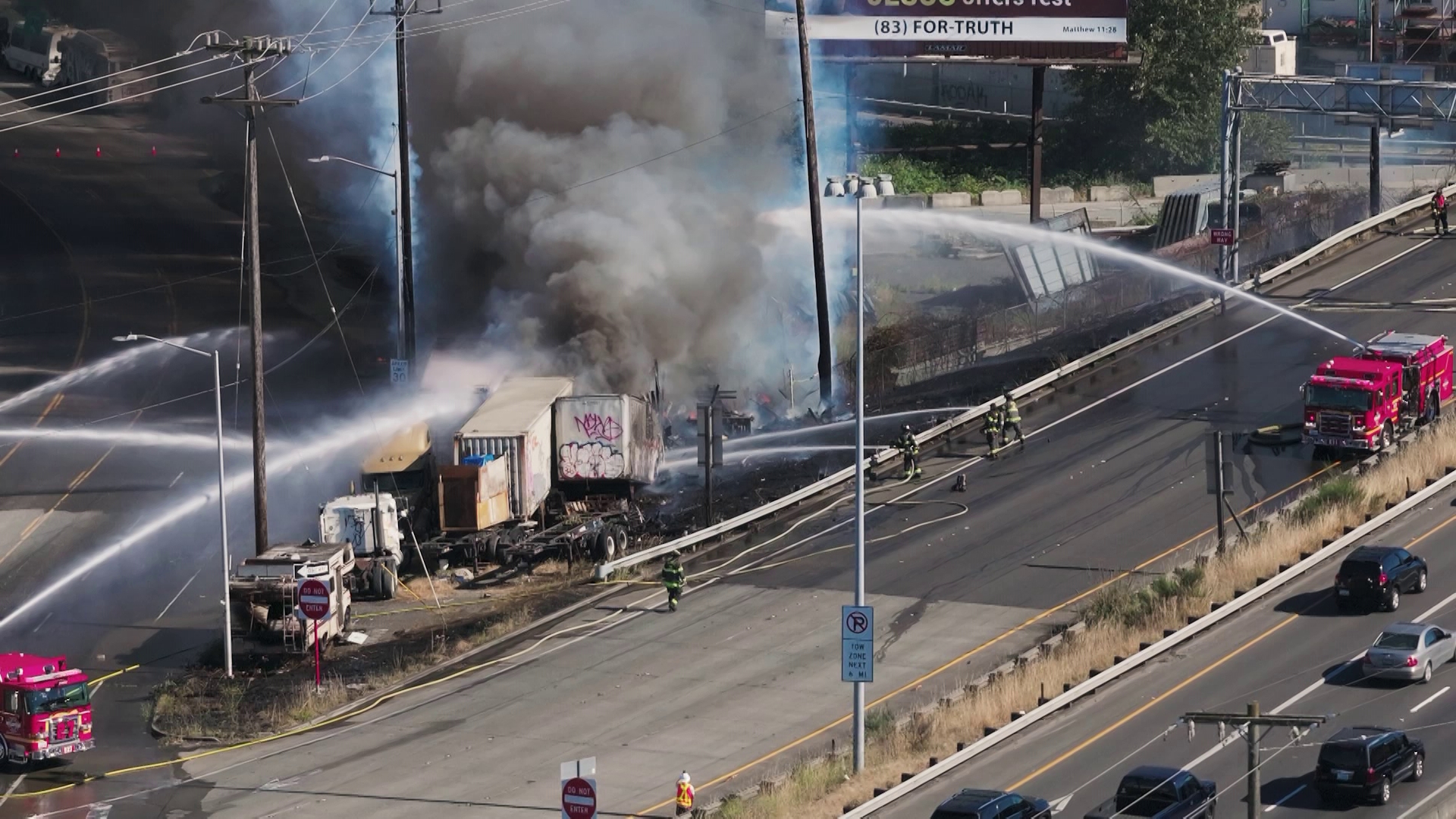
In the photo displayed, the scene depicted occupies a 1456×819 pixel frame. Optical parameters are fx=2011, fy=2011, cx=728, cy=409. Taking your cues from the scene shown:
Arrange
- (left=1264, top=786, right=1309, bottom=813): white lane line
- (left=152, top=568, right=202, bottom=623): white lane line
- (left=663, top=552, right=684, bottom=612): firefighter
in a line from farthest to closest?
(left=152, top=568, right=202, bottom=623): white lane line < (left=663, top=552, right=684, bottom=612): firefighter < (left=1264, top=786, right=1309, bottom=813): white lane line

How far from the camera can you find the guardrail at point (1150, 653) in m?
31.9

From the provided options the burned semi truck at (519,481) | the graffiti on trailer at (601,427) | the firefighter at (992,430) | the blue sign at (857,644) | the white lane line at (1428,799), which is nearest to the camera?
the white lane line at (1428,799)

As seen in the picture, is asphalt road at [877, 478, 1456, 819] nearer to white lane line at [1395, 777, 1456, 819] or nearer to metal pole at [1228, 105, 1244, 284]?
white lane line at [1395, 777, 1456, 819]

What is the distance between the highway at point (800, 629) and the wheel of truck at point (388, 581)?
4478 mm

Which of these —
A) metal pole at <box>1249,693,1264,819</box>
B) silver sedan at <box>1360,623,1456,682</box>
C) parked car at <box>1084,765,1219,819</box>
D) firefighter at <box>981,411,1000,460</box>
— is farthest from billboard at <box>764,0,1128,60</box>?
metal pole at <box>1249,693,1264,819</box>

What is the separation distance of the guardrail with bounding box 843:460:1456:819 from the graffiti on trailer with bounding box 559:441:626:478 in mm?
15349

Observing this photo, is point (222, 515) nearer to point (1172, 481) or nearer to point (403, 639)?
point (403, 639)

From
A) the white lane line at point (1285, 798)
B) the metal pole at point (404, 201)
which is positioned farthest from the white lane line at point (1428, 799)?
the metal pole at point (404, 201)

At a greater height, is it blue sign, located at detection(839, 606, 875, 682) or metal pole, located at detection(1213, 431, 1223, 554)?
metal pole, located at detection(1213, 431, 1223, 554)

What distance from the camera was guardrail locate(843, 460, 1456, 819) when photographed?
31.9 m

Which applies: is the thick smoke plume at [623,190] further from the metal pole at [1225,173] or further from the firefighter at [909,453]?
the metal pole at [1225,173]

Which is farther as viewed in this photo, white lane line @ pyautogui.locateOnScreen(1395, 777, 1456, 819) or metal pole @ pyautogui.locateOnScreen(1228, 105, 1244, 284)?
metal pole @ pyautogui.locateOnScreen(1228, 105, 1244, 284)

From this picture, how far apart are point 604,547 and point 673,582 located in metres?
3.73

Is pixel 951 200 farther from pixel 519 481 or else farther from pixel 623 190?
pixel 519 481
